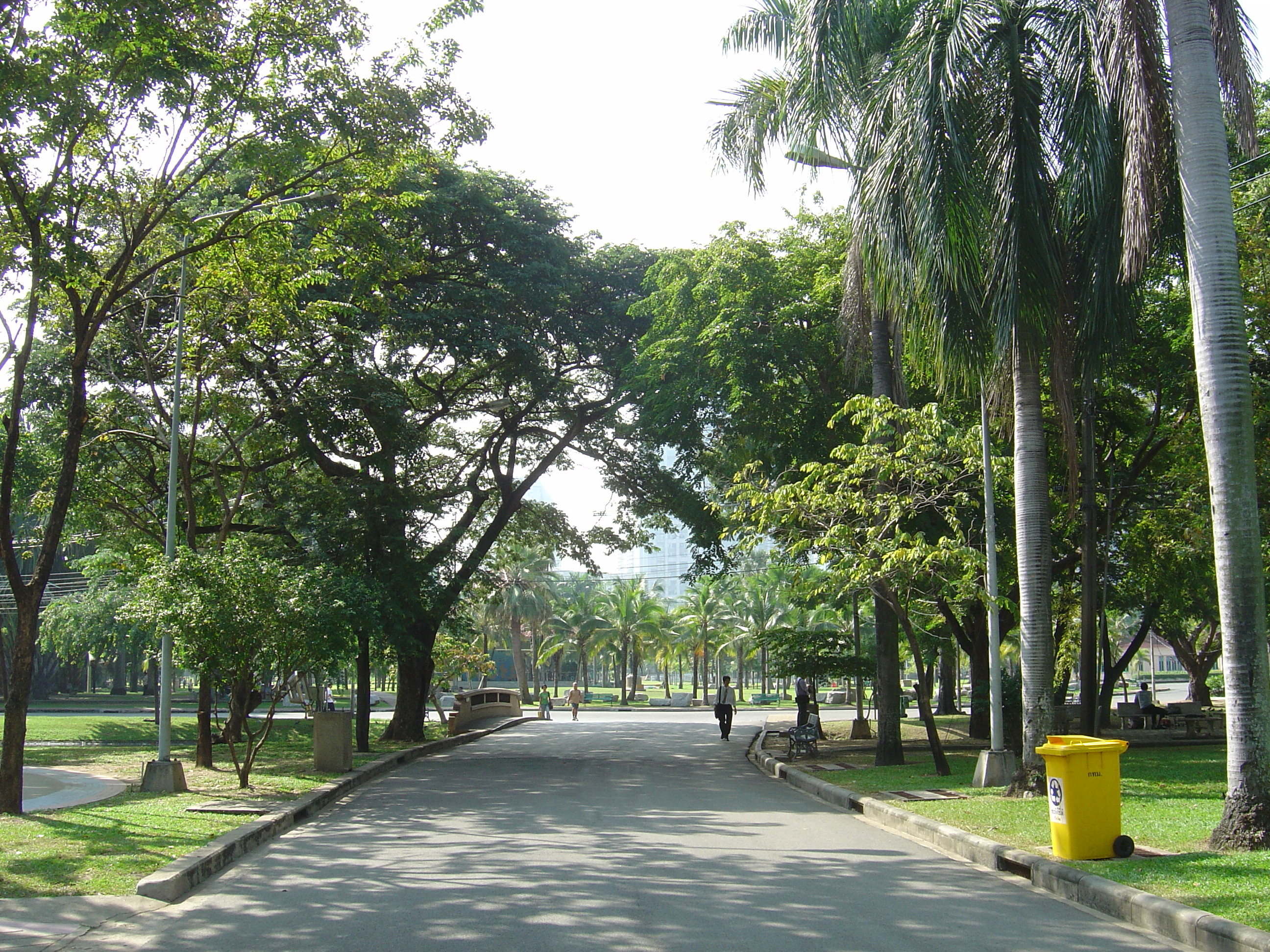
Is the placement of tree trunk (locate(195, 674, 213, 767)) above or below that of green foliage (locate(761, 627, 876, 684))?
below

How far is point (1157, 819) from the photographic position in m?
11.2

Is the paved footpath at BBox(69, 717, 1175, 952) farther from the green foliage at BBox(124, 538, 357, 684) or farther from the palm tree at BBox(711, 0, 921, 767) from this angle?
the palm tree at BBox(711, 0, 921, 767)

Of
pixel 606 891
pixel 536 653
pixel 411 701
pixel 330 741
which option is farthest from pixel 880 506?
pixel 536 653

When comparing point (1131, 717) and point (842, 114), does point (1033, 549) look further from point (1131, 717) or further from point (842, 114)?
point (1131, 717)

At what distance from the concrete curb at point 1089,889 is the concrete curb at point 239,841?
22.9 feet

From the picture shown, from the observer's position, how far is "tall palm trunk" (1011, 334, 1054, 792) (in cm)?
1357

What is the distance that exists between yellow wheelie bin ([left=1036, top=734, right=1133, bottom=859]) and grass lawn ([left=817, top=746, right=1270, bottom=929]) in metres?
0.13

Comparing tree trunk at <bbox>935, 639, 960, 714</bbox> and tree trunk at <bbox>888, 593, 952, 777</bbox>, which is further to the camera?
tree trunk at <bbox>935, 639, 960, 714</bbox>

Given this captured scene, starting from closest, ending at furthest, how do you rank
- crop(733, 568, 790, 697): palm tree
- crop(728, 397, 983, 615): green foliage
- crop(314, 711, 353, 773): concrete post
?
crop(728, 397, 983, 615): green foliage < crop(314, 711, 353, 773): concrete post < crop(733, 568, 790, 697): palm tree

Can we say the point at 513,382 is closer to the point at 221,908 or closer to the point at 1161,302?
the point at 1161,302

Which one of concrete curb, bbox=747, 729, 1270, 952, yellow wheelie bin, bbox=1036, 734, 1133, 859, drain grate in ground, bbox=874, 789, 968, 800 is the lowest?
drain grate in ground, bbox=874, 789, 968, 800

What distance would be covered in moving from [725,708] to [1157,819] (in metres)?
20.7

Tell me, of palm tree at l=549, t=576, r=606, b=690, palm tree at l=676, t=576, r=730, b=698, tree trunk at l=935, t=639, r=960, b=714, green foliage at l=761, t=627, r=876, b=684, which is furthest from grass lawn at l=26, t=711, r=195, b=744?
palm tree at l=676, t=576, r=730, b=698

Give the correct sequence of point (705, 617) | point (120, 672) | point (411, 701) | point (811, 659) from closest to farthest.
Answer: point (811, 659) → point (411, 701) → point (705, 617) → point (120, 672)
